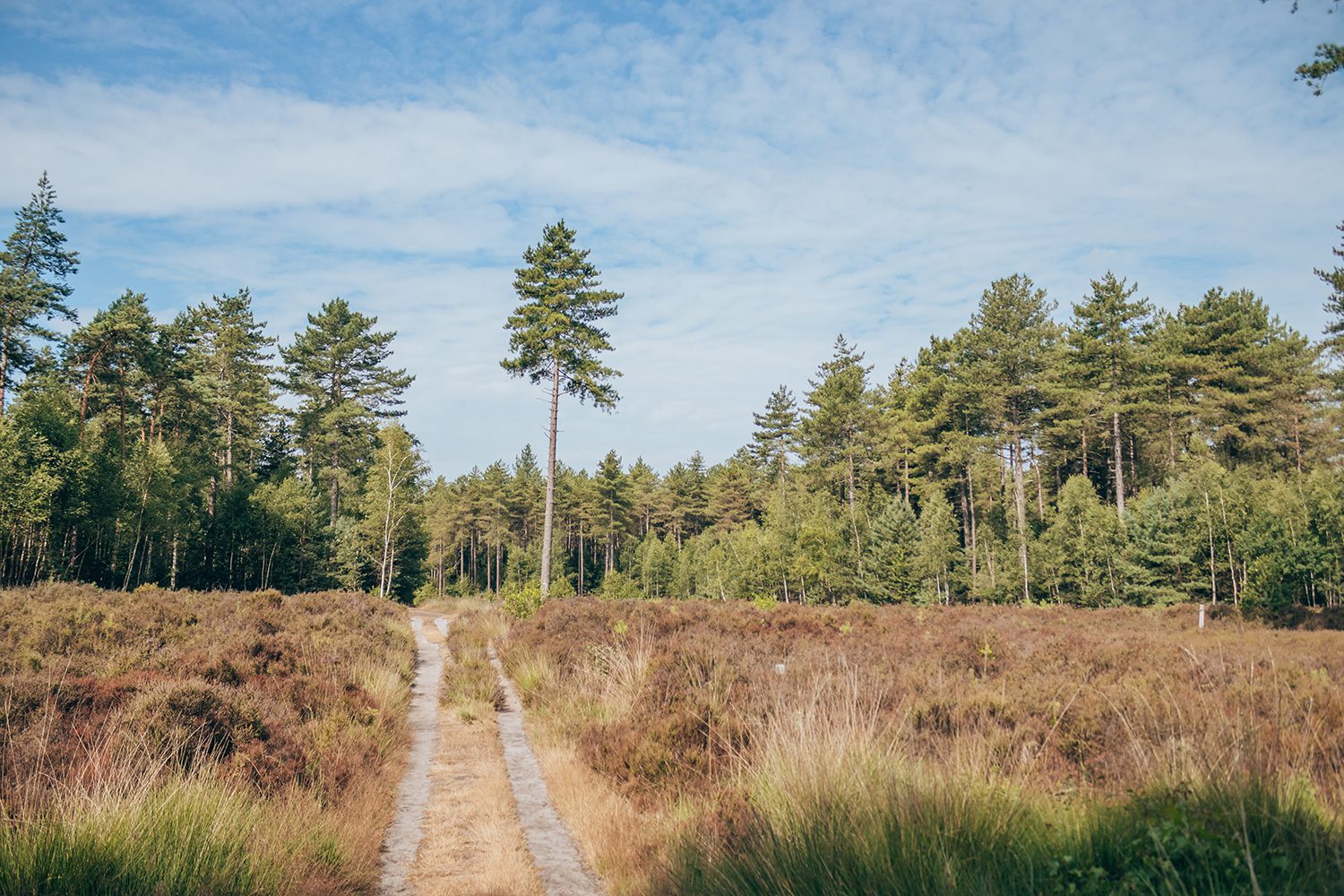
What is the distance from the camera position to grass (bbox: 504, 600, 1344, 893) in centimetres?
321

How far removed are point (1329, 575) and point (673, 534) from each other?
62.2 metres

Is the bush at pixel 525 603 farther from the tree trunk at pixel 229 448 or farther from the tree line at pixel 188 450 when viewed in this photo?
the tree trunk at pixel 229 448

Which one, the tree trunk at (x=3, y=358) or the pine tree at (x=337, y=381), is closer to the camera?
the tree trunk at (x=3, y=358)

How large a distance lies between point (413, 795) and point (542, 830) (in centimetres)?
203

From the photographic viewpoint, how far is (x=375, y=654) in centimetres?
1473

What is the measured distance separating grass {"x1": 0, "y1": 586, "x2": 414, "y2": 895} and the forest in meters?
14.4

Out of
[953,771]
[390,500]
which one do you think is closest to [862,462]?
[390,500]

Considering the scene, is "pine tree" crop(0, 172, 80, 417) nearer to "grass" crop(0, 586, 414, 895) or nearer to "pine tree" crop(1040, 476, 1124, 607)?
"grass" crop(0, 586, 414, 895)

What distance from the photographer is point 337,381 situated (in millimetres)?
52000

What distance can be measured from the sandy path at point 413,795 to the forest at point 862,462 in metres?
10.8

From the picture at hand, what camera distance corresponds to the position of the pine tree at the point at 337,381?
165 feet

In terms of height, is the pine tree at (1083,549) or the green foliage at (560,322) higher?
the green foliage at (560,322)

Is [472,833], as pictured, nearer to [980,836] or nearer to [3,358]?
[980,836]

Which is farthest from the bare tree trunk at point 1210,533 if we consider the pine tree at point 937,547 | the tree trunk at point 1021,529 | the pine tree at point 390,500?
the pine tree at point 390,500
